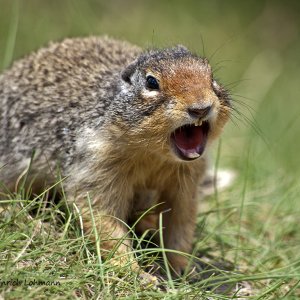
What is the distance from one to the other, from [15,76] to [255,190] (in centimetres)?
256

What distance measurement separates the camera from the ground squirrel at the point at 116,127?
Result: 4.43 metres

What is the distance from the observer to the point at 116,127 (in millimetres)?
4754

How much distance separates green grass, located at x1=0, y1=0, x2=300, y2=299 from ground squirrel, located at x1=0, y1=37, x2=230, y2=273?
27 centimetres

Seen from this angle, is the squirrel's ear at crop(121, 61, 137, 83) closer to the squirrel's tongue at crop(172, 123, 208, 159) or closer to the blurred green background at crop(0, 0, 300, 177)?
the squirrel's tongue at crop(172, 123, 208, 159)

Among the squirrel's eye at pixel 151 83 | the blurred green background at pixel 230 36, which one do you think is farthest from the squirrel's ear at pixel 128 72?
the blurred green background at pixel 230 36

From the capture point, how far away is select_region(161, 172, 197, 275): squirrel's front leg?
5129 millimetres

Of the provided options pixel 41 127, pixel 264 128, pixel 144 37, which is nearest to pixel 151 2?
pixel 144 37

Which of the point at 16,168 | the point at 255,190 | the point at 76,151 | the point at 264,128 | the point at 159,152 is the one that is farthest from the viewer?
the point at 264,128

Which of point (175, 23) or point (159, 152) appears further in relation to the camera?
point (175, 23)

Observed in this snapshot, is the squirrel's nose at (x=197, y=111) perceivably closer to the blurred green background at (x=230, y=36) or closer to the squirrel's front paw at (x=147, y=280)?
the squirrel's front paw at (x=147, y=280)

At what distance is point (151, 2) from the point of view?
12914 millimetres

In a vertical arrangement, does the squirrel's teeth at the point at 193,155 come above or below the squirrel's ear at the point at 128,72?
below

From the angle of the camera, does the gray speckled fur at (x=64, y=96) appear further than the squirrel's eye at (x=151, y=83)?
Yes

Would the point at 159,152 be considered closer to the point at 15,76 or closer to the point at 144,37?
the point at 15,76
